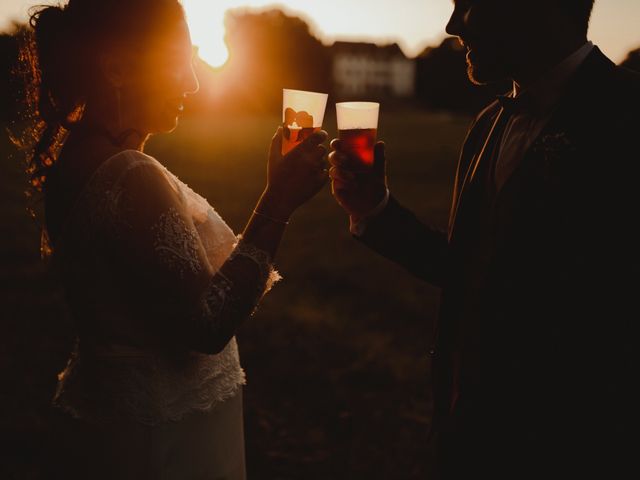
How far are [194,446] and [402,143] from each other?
116 feet

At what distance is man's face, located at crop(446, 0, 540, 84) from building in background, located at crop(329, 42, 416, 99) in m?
121

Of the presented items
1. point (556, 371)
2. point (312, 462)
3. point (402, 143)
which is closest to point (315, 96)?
point (556, 371)

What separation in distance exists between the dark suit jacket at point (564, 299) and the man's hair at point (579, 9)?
0.22 m

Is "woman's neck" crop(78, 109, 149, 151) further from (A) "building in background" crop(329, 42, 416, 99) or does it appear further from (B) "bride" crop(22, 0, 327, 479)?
(A) "building in background" crop(329, 42, 416, 99)

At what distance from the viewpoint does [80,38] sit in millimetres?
2053

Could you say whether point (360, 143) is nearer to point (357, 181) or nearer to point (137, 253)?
point (357, 181)

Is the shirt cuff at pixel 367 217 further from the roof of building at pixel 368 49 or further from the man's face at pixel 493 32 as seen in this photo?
the roof of building at pixel 368 49

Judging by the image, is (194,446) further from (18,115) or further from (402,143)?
(402,143)

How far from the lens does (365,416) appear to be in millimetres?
5062

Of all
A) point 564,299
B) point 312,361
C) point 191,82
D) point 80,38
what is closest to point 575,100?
point 564,299

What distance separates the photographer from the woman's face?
2.11m

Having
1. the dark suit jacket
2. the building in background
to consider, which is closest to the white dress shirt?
the dark suit jacket

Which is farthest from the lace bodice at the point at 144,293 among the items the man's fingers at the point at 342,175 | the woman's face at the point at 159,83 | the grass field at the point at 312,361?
the grass field at the point at 312,361

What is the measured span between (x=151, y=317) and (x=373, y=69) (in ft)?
448
